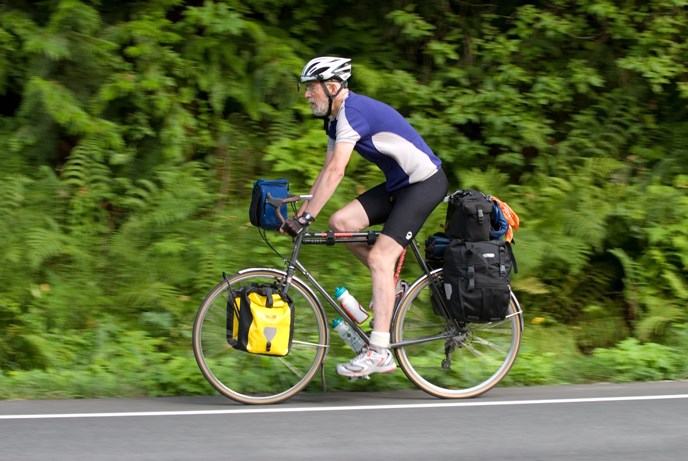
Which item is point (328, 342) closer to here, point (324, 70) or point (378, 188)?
point (378, 188)

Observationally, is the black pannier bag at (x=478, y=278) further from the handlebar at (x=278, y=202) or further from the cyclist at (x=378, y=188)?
the handlebar at (x=278, y=202)

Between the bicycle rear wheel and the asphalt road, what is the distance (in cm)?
18

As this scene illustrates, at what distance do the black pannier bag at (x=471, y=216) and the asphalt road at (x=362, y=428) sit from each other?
1166mm

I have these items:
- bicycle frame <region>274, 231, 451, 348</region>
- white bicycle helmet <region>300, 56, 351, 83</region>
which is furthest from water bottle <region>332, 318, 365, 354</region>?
white bicycle helmet <region>300, 56, 351, 83</region>

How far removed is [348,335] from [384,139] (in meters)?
1.43

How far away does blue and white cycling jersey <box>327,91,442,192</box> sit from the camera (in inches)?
257

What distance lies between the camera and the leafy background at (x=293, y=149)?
28.7ft

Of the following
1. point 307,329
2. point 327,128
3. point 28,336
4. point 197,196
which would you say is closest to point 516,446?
point 307,329

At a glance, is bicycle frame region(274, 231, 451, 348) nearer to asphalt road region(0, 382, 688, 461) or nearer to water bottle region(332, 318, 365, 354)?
water bottle region(332, 318, 365, 354)

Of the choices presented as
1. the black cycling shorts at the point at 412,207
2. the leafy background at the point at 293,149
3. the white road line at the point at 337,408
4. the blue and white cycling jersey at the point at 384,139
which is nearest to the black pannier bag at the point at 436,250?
the black cycling shorts at the point at 412,207

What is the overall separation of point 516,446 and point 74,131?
5976 millimetres

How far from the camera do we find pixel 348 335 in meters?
7.04

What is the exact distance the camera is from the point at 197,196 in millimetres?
9859

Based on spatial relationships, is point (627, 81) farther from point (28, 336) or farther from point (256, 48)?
point (28, 336)
